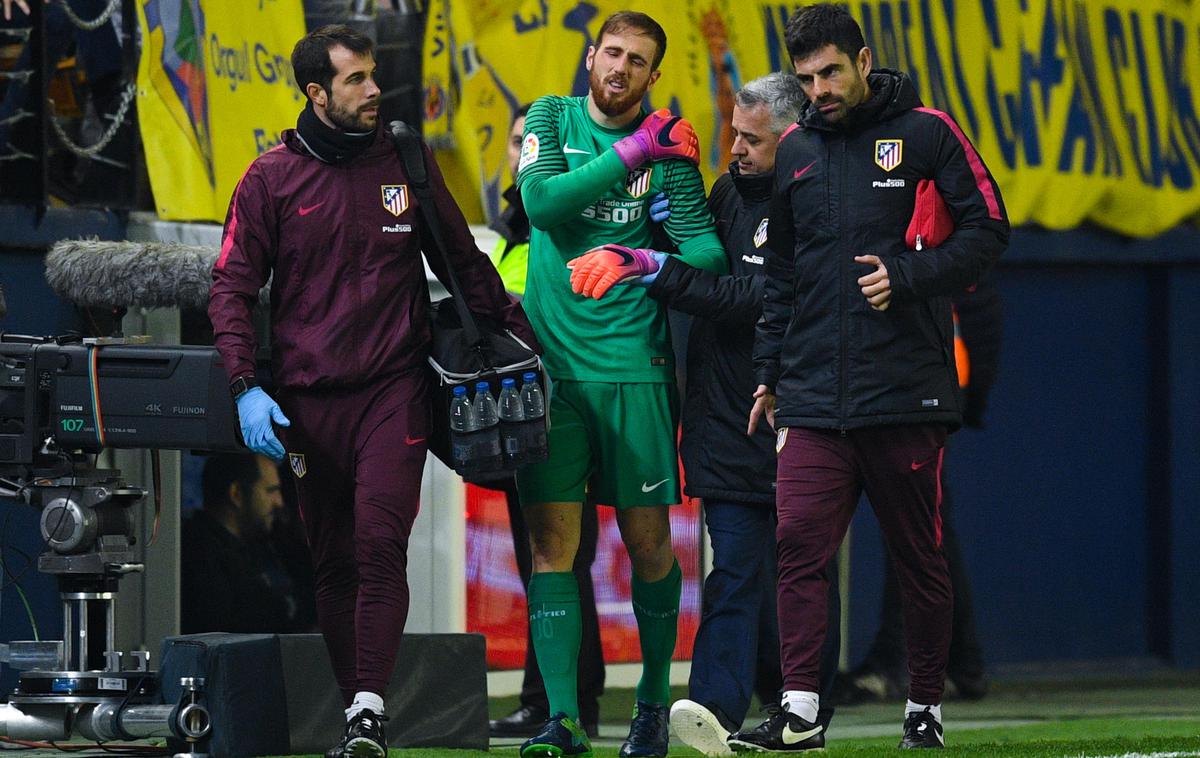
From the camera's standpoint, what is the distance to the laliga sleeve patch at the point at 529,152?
21.4 ft

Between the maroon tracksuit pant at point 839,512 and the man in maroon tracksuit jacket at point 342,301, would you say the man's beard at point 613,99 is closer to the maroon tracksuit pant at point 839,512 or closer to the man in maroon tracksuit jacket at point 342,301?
the man in maroon tracksuit jacket at point 342,301

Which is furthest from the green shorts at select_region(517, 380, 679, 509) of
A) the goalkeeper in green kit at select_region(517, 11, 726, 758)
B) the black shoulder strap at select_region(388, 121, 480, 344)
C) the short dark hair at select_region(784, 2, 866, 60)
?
the short dark hair at select_region(784, 2, 866, 60)

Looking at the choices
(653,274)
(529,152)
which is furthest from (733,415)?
(529,152)

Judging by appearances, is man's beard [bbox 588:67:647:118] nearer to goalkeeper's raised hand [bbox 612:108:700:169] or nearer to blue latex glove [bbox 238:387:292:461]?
goalkeeper's raised hand [bbox 612:108:700:169]

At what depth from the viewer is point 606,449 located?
6465mm

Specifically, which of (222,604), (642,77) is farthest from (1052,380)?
(642,77)

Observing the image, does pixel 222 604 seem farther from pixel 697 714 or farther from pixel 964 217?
pixel 964 217

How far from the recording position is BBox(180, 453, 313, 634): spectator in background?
863 centimetres

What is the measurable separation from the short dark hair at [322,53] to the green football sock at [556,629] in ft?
4.85

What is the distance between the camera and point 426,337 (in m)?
6.29

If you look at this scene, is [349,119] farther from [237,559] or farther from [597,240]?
A: [237,559]

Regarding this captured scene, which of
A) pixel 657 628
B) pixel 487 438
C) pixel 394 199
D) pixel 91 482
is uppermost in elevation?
pixel 394 199

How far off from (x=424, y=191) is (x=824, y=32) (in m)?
1.16

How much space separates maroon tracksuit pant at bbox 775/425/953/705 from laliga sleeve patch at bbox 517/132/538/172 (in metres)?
1.11
